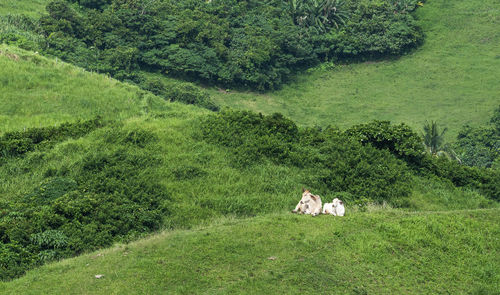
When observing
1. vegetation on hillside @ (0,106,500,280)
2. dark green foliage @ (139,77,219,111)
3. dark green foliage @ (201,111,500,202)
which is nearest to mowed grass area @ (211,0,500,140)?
dark green foliage @ (139,77,219,111)

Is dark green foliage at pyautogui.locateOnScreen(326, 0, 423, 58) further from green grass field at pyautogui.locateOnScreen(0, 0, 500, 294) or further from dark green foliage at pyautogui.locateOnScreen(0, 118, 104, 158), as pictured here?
dark green foliage at pyautogui.locateOnScreen(0, 118, 104, 158)

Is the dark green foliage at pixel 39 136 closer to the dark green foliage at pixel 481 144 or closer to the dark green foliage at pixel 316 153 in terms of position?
the dark green foliage at pixel 316 153

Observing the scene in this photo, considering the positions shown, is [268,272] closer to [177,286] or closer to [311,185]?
[177,286]

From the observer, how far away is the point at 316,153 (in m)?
21.5

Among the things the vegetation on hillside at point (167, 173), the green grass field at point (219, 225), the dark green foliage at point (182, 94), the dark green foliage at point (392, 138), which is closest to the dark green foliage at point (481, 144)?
the vegetation on hillside at point (167, 173)

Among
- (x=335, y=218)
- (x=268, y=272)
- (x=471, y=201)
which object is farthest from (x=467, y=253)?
(x=471, y=201)

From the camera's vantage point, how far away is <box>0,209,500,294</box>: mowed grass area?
10969 mm


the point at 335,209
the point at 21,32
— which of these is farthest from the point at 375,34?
the point at 335,209

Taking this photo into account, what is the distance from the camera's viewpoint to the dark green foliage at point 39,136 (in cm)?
1994

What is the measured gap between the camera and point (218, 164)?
20203 millimetres

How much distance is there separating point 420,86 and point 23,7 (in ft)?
123

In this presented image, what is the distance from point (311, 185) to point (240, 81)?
3020 centimetres

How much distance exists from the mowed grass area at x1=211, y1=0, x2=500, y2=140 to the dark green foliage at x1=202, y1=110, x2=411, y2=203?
68.1 ft

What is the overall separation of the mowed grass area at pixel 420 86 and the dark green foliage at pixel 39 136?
23.7 meters
